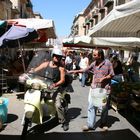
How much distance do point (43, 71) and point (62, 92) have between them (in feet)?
3.16

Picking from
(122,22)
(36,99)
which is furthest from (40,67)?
(122,22)

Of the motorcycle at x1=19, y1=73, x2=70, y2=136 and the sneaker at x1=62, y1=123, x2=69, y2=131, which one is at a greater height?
the motorcycle at x1=19, y1=73, x2=70, y2=136

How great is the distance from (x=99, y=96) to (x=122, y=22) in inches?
110

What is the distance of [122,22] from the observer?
31.8 ft

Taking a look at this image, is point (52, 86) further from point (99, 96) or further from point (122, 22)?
point (122, 22)

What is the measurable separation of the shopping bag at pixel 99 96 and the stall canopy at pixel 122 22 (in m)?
1.35

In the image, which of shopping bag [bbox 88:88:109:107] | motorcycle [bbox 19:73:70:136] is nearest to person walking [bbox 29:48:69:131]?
motorcycle [bbox 19:73:70:136]

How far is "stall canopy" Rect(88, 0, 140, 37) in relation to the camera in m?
6.07

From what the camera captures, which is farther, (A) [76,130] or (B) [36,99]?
(A) [76,130]

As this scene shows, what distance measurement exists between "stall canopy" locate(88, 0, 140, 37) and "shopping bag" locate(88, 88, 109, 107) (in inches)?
53.0

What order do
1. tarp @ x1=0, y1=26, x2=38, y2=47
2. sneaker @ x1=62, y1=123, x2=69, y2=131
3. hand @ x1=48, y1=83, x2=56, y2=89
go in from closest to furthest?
hand @ x1=48, y1=83, x2=56, y2=89 → sneaker @ x1=62, y1=123, x2=69, y2=131 → tarp @ x1=0, y1=26, x2=38, y2=47

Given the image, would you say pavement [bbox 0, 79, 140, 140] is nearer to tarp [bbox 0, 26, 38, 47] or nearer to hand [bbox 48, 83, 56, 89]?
hand [bbox 48, 83, 56, 89]

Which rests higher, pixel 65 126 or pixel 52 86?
pixel 52 86

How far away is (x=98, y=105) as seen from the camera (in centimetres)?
770
